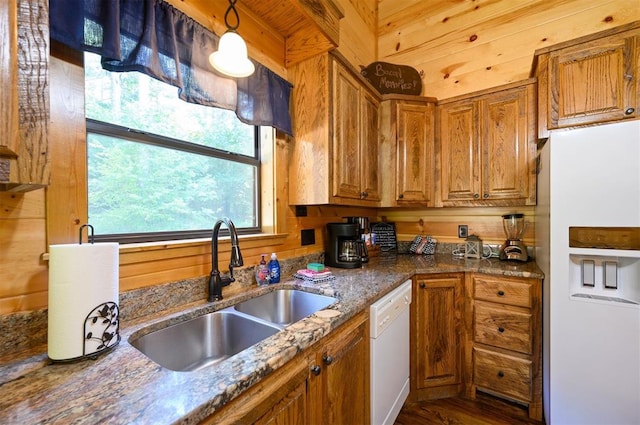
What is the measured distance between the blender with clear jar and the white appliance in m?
0.52

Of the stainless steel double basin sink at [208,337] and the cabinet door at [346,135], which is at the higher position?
the cabinet door at [346,135]

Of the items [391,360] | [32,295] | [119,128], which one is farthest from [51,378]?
[391,360]

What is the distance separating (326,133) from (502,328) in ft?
5.66

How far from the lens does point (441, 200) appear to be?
7.59 feet

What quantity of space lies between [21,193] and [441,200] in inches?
97.9

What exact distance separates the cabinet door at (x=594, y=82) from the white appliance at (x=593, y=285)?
0.40m

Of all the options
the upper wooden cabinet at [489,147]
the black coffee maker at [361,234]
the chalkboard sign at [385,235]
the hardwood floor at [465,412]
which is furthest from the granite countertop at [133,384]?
the upper wooden cabinet at [489,147]

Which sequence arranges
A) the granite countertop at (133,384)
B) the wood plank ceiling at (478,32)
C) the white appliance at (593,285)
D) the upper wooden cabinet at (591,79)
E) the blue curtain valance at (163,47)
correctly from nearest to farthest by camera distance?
the granite countertop at (133,384) < the blue curtain valance at (163,47) < the white appliance at (593,285) < the upper wooden cabinet at (591,79) < the wood plank ceiling at (478,32)

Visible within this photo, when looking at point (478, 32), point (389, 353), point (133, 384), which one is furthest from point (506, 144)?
point (133, 384)

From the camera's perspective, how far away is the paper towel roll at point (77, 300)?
0.72m

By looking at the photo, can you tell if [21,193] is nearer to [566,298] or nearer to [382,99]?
[382,99]

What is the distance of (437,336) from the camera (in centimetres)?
188

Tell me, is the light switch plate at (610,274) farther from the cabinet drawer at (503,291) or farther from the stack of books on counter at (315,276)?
the stack of books on counter at (315,276)

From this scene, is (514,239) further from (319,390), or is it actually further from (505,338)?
(319,390)
